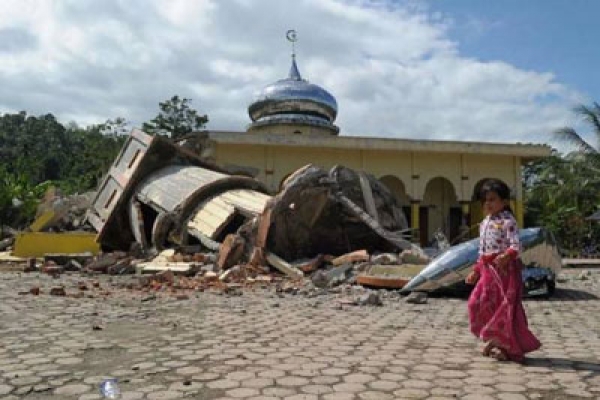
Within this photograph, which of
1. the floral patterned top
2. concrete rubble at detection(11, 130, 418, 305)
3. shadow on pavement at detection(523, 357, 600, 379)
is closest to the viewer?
shadow on pavement at detection(523, 357, 600, 379)

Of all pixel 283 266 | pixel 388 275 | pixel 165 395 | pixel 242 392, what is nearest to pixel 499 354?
pixel 242 392

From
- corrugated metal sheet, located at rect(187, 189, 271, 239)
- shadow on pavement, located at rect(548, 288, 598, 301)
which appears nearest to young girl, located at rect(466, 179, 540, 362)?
shadow on pavement, located at rect(548, 288, 598, 301)

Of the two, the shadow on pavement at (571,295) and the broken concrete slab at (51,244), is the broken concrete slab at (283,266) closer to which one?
the shadow on pavement at (571,295)

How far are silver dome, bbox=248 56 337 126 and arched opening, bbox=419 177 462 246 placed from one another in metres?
5.08

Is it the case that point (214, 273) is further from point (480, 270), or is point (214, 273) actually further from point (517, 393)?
point (517, 393)

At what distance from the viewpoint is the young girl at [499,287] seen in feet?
12.3

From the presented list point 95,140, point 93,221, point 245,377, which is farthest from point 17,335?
point 95,140

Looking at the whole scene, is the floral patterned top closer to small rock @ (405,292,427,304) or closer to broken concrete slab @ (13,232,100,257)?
small rock @ (405,292,427,304)

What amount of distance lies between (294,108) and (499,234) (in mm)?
22159

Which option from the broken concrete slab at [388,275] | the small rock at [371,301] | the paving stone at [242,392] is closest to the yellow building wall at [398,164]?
the broken concrete slab at [388,275]

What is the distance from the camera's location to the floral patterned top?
398cm

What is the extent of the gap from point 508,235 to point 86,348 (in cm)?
272

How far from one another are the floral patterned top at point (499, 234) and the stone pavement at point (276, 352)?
0.66 meters

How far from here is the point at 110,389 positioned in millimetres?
2996
